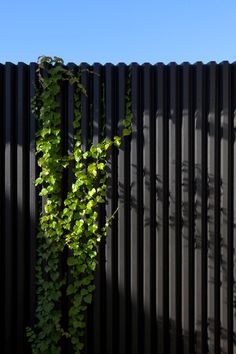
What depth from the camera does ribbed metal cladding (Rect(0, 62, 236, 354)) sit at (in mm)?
3732

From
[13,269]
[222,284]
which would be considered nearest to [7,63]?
[13,269]

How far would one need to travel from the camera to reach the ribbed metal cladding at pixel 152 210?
3.73 m

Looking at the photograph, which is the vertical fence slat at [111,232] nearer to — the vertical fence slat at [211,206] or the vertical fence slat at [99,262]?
the vertical fence slat at [99,262]

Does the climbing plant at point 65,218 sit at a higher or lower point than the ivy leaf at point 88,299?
higher

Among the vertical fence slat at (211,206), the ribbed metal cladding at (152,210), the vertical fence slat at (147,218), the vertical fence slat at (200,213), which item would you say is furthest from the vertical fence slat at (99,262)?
the vertical fence slat at (211,206)

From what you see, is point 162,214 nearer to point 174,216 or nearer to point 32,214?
point 174,216

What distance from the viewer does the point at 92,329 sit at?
3764 millimetres

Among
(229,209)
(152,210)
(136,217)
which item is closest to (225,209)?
(229,209)

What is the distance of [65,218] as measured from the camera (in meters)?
3.74

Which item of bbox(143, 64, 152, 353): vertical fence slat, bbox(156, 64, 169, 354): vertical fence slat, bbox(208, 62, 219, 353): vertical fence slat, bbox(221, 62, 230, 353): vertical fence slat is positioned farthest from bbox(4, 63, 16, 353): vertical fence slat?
bbox(221, 62, 230, 353): vertical fence slat

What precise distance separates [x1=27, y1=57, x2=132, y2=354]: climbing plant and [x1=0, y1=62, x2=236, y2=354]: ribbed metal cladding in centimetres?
7

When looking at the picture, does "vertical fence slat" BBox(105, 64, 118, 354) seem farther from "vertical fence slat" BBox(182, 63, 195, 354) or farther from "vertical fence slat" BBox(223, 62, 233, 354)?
"vertical fence slat" BBox(223, 62, 233, 354)

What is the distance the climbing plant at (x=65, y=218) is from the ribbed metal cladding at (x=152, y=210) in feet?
0.22

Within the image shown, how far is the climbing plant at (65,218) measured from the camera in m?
3.71
